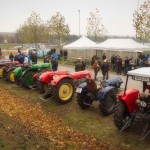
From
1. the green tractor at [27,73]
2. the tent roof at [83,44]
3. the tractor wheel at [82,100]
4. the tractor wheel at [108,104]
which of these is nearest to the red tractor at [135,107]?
the tractor wheel at [108,104]

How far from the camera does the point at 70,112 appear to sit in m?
10.5

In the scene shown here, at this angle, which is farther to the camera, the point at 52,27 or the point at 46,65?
the point at 52,27

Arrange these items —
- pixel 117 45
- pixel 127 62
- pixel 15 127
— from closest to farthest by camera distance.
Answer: pixel 15 127, pixel 127 62, pixel 117 45

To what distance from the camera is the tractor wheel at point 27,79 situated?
14422 mm

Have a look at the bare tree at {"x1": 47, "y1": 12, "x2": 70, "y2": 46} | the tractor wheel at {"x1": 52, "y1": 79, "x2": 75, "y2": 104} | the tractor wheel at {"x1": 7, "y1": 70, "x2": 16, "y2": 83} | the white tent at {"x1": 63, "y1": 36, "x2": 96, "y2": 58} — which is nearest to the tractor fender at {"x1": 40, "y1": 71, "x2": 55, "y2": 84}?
the tractor wheel at {"x1": 52, "y1": 79, "x2": 75, "y2": 104}

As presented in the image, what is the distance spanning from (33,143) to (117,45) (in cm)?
1730

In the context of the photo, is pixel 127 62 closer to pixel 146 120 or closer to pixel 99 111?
pixel 99 111

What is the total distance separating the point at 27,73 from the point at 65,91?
3593 millimetres

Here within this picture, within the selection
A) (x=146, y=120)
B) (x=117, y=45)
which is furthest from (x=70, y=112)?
(x=117, y=45)

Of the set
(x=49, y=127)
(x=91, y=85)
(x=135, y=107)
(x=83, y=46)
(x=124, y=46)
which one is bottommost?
(x=49, y=127)

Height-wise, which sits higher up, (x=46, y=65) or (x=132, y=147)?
(x=46, y=65)

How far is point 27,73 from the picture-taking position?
14.5 m

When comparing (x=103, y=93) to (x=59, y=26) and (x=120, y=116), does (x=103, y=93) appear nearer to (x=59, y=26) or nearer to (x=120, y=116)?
(x=120, y=116)

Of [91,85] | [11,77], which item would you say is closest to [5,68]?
[11,77]
